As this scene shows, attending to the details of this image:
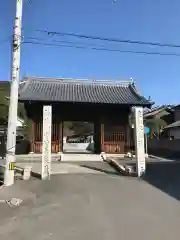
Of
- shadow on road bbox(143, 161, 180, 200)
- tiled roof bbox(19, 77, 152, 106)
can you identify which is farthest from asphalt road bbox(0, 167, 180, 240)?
tiled roof bbox(19, 77, 152, 106)

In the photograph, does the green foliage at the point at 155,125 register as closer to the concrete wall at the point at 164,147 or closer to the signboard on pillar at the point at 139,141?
the concrete wall at the point at 164,147

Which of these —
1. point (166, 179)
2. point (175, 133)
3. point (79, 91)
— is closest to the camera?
point (166, 179)

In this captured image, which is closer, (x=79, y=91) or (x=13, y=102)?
(x=13, y=102)

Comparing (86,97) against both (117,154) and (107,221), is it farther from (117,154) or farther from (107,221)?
(107,221)

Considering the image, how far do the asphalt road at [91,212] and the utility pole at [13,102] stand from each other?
0.69m

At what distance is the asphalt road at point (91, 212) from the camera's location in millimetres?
6418

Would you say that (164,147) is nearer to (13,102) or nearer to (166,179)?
(166,179)

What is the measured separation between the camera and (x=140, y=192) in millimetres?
10859

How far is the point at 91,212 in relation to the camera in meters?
8.17

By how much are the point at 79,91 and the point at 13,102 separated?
52.4 ft

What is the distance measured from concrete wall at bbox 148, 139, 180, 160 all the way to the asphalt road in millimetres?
19694

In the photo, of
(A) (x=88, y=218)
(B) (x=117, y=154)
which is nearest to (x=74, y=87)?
(B) (x=117, y=154)

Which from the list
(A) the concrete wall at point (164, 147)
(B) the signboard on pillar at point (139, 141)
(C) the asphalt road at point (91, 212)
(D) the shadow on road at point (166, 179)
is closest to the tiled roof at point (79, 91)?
(A) the concrete wall at point (164, 147)

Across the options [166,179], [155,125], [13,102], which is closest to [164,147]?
[155,125]
